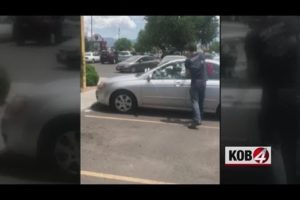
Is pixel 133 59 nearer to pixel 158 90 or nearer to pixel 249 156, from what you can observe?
pixel 158 90

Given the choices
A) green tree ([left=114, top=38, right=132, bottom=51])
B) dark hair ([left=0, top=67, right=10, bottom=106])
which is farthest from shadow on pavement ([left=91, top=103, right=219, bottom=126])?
dark hair ([left=0, top=67, right=10, bottom=106])

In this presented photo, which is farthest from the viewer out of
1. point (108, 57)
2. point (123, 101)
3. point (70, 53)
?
point (123, 101)

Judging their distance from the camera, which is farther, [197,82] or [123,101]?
[123,101]

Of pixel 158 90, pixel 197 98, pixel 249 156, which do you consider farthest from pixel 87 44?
pixel 249 156

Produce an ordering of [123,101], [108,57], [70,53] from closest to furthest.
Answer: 1. [70,53]
2. [108,57]
3. [123,101]

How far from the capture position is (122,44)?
396 centimetres

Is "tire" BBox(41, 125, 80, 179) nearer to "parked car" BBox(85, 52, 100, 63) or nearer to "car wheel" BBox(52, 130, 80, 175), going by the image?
"car wheel" BBox(52, 130, 80, 175)

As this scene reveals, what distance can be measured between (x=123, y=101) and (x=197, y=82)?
678mm

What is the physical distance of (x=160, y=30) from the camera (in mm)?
3896

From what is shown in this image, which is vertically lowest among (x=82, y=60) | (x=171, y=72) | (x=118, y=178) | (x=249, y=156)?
(x=118, y=178)
